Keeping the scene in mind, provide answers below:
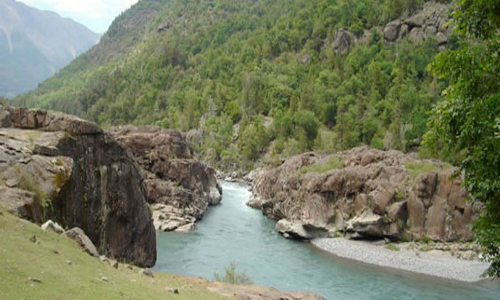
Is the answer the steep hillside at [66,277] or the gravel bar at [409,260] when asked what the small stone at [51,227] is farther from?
the gravel bar at [409,260]

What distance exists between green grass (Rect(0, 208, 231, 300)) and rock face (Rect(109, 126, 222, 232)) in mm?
39624

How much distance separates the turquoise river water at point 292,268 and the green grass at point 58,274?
67.1 ft

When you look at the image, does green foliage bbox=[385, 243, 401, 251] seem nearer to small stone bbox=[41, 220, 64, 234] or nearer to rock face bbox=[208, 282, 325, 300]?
rock face bbox=[208, 282, 325, 300]

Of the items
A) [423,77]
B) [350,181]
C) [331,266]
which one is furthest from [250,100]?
[331,266]

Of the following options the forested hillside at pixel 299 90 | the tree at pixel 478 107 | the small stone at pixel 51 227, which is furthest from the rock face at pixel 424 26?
the small stone at pixel 51 227

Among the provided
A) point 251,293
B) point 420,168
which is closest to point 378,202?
point 420,168

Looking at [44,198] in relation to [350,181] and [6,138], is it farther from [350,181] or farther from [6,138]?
[350,181]

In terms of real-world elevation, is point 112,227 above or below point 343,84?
below

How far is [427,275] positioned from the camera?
42375 mm

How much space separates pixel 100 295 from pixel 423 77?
427 ft

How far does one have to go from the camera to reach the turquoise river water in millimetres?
37812

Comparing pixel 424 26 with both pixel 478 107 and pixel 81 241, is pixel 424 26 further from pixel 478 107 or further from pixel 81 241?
pixel 81 241

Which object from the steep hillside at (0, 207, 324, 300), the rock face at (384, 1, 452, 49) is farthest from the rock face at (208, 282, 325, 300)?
the rock face at (384, 1, 452, 49)

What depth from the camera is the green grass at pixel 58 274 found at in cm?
1230
